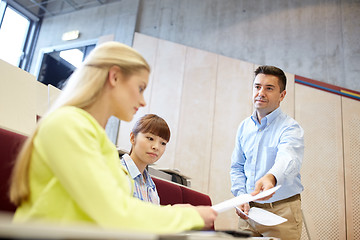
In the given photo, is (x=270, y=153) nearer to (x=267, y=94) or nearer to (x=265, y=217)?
(x=267, y=94)

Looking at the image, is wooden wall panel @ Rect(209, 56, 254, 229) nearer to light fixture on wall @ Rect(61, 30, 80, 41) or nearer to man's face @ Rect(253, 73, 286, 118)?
man's face @ Rect(253, 73, 286, 118)

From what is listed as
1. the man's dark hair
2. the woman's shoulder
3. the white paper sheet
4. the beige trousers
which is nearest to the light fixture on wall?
the man's dark hair

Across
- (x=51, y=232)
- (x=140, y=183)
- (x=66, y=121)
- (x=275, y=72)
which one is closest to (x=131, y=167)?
(x=140, y=183)

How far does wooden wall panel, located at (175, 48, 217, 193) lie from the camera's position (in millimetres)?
3971

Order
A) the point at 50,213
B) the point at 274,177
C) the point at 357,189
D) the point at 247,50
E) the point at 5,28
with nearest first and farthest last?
the point at 50,213 → the point at 274,177 → the point at 357,189 → the point at 247,50 → the point at 5,28

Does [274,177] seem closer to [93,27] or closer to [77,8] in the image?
[93,27]

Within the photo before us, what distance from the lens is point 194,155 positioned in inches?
159

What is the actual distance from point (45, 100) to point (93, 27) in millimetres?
4185

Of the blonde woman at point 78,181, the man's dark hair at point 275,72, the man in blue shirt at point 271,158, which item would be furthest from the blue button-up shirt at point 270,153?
the blonde woman at point 78,181

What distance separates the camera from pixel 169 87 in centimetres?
435

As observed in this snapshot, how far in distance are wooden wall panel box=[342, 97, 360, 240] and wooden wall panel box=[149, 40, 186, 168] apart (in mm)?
2033

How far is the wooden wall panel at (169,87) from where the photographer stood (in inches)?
162

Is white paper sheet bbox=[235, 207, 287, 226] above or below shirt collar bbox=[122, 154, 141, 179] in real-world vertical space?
below

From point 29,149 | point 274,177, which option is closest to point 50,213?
point 29,149
